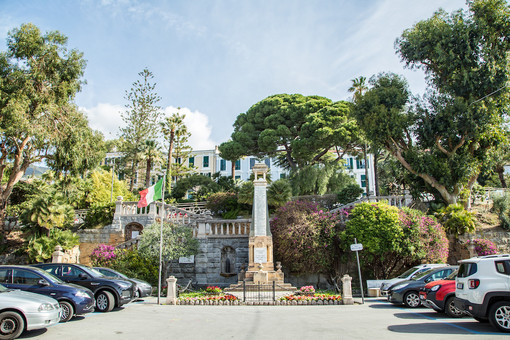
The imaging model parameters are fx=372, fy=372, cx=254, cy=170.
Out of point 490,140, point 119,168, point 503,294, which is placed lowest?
point 503,294

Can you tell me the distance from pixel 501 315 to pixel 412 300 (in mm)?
4929

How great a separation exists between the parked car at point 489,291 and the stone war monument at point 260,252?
9701 millimetres

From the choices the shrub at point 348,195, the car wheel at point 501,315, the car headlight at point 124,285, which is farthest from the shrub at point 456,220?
the car headlight at point 124,285

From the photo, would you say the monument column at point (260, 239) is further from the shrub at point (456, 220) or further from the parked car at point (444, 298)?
the shrub at point (456, 220)

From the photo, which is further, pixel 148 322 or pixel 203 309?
pixel 203 309

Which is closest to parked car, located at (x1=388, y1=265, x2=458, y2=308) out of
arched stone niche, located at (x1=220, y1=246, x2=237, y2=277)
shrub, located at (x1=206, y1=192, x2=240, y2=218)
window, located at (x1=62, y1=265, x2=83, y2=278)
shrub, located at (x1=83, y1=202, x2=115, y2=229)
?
arched stone niche, located at (x1=220, y1=246, x2=237, y2=277)

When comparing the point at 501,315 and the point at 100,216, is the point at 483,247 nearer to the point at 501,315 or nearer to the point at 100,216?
the point at 501,315

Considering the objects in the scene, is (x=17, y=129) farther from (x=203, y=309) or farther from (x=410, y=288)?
(x=410, y=288)

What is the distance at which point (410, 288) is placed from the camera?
12719mm

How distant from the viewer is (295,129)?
34.6 metres

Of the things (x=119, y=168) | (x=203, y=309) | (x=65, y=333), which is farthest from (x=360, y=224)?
(x=119, y=168)

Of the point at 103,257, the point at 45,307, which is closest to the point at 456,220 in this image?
Result: the point at 103,257

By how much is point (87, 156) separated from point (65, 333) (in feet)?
59.9

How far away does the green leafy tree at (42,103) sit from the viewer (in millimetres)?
22453
